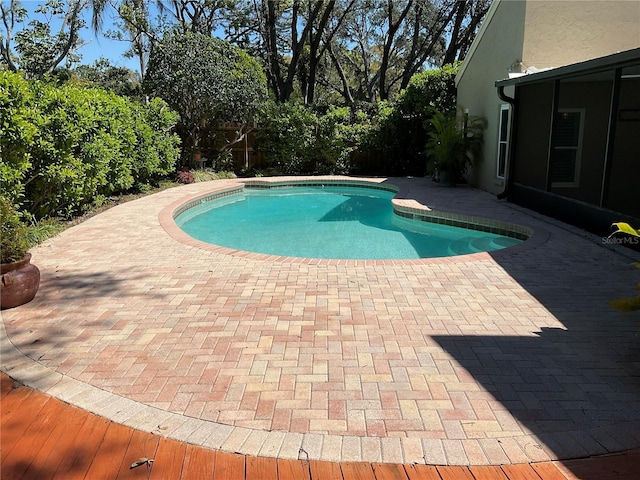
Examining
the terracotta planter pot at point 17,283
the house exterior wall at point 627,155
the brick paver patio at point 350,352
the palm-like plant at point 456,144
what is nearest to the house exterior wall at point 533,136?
the house exterior wall at point 627,155

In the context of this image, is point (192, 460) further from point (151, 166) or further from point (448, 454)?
point (151, 166)

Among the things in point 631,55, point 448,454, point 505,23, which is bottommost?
point 448,454

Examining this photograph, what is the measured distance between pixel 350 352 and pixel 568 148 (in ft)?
30.4

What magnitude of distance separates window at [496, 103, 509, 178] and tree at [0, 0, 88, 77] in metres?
18.1

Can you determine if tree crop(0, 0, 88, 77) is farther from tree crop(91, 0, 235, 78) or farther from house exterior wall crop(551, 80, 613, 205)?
house exterior wall crop(551, 80, 613, 205)

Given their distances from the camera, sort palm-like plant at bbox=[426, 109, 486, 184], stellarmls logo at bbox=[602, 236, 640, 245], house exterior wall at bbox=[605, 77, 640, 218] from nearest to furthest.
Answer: stellarmls logo at bbox=[602, 236, 640, 245] < house exterior wall at bbox=[605, 77, 640, 218] < palm-like plant at bbox=[426, 109, 486, 184]

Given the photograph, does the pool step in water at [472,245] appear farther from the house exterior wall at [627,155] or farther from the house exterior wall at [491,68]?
the house exterior wall at [491,68]

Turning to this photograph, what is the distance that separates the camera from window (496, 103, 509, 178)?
11109 mm

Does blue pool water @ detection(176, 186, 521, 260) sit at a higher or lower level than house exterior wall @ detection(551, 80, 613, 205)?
lower

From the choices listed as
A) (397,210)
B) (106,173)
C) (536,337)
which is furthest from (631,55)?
(106,173)

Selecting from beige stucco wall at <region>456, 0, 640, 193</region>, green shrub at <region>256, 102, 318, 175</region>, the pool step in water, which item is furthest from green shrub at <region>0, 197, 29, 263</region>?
green shrub at <region>256, 102, 318, 175</region>

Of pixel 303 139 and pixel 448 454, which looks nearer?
pixel 448 454

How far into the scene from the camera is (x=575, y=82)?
33.2ft

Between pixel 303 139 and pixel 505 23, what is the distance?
748cm
